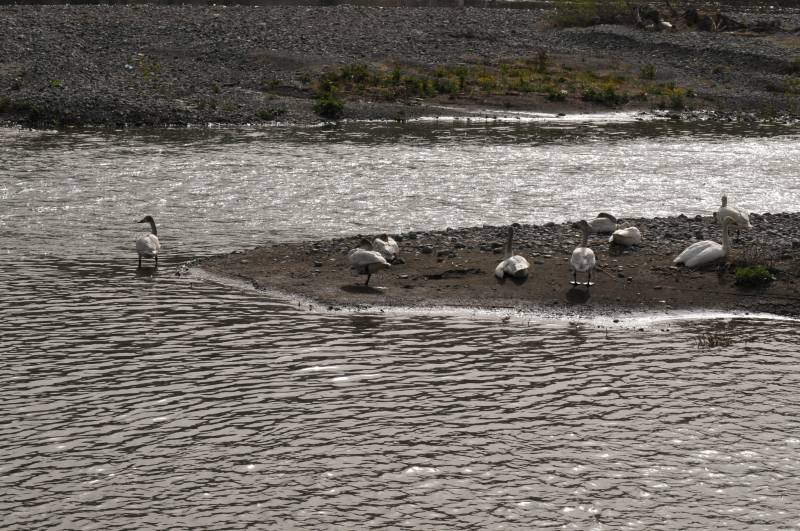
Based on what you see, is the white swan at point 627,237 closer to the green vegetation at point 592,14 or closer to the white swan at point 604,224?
the white swan at point 604,224

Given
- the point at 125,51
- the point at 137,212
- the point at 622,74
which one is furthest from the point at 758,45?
the point at 137,212

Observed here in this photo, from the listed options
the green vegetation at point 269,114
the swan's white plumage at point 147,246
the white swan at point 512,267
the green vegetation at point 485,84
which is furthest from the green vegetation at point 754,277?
the green vegetation at point 485,84

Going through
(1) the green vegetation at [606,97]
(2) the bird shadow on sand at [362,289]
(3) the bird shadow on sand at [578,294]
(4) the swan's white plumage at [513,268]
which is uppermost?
(1) the green vegetation at [606,97]

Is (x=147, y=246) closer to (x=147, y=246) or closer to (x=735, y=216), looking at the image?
(x=147, y=246)

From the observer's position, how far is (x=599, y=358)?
21.1 m

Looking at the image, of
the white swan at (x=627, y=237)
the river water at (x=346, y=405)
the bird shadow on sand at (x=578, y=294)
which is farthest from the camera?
the white swan at (x=627, y=237)

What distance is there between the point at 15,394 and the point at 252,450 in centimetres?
505

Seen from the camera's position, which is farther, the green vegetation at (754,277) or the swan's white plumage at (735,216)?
the swan's white plumage at (735,216)

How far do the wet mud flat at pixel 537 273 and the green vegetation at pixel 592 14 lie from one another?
58.9 metres

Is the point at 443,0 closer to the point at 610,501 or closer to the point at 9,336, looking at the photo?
the point at 9,336

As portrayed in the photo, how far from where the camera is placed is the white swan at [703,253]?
25609 millimetres

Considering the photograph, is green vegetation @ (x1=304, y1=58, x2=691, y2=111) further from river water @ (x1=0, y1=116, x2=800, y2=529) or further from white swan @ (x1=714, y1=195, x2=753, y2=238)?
white swan @ (x1=714, y1=195, x2=753, y2=238)

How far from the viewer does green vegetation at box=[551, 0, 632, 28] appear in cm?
8631

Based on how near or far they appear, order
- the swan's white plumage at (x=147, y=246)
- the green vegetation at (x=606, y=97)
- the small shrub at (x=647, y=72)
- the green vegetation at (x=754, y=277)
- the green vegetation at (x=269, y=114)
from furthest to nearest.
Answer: the small shrub at (x=647, y=72)
the green vegetation at (x=606, y=97)
the green vegetation at (x=269, y=114)
the swan's white plumage at (x=147, y=246)
the green vegetation at (x=754, y=277)
